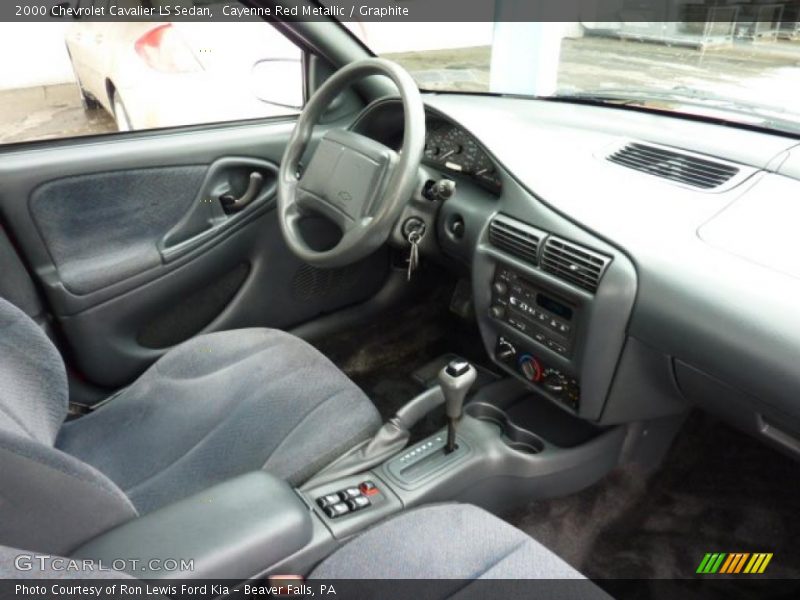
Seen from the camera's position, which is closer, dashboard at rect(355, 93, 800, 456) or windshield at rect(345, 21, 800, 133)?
dashboard at rect(355, 93, 800, 456)

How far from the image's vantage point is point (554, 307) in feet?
4.46

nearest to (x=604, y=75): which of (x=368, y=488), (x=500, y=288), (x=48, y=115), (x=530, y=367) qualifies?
(x=500, y=288)

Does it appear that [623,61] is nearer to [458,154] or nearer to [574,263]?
[458,154]

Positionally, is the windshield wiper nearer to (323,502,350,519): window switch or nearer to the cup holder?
the cup holder

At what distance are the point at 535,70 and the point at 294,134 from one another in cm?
98

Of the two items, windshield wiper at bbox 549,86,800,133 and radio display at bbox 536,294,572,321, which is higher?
windshield wiper at bbox 549,86,800,133

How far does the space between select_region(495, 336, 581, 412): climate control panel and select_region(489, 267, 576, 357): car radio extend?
0.21ft

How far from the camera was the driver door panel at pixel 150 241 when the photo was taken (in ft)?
5.32

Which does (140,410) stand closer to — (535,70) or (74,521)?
(74,521)

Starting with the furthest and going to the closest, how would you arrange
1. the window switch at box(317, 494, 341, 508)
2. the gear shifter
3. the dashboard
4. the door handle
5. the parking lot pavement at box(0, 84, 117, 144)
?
the door handle
the parking lot pavement at box(0, 84, 117, 144)
the gear shifter
the window switch at box(317, 494, 341, 508)
the dashboard

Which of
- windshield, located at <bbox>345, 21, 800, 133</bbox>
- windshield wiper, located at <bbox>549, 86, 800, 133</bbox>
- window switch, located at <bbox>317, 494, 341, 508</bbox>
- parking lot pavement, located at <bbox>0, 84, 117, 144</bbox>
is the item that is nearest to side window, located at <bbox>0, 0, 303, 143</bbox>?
parking lot pavement, located at <bbox>0, 84, 117, 144</bbox>

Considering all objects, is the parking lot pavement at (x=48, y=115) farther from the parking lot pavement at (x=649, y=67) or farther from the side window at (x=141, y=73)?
the parking lot pavement at (x=649, y=67)

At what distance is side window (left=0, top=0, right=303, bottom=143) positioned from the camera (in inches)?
74.1

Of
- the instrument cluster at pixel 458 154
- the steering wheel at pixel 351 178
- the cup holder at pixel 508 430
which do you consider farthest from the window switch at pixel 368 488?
the instrument cluster at pixel 458 154
